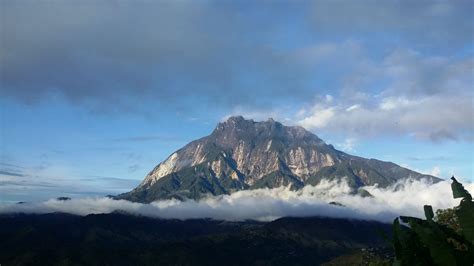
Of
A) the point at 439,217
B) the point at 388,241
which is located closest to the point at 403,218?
the point at 388,241

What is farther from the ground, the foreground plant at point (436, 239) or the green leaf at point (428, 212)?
the green leaf at point (428, 212)

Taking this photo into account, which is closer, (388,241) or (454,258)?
(454,258)

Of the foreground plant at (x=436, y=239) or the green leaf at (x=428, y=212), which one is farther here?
the green leaf at (x=428, y=212)

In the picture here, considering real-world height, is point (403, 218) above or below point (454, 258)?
above

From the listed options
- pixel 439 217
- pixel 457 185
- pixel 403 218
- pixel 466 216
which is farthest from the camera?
pixel 439 217

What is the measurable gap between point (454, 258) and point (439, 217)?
336 ft

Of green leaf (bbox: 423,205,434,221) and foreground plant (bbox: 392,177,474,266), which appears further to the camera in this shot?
green leaf (bbox: 423,205,434,221)

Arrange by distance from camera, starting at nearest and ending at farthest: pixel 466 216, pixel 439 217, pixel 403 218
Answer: pixel 466 216, pixel 403 218, pixel 439 217

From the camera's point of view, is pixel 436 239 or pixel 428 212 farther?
pixel 428 212

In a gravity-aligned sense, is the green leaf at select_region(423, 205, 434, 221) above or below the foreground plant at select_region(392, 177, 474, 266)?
above

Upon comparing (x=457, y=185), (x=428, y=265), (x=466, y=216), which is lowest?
(x=428, y=265)

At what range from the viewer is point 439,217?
351 feet

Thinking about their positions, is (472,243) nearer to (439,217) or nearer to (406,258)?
(406,258)

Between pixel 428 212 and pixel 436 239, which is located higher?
pixel 428 212
